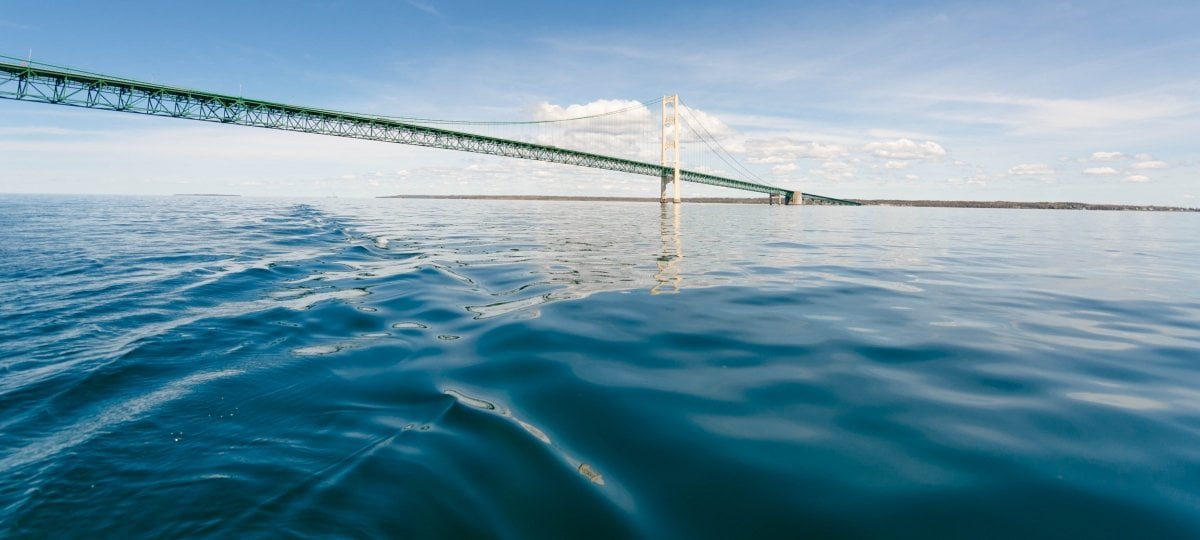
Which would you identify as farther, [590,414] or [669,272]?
[669,272]

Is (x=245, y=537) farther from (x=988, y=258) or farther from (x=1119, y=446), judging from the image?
(x=988, y=258)

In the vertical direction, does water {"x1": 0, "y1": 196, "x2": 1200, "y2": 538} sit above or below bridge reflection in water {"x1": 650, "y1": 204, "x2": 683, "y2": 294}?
below

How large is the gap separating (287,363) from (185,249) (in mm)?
10014

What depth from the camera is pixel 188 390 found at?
2.99 metres

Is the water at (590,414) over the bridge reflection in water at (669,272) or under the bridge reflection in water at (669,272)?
under

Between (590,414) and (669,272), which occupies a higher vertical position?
(669,272)

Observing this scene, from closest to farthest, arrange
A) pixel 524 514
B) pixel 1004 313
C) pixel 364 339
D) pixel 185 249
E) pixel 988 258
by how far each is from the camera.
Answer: pixel 524 514, pixel 364 339, pixel 1004 313, pixel 185 249, pixel 988 258

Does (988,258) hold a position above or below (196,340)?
above

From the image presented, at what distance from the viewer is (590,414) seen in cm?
273

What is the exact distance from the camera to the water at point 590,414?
181 cm

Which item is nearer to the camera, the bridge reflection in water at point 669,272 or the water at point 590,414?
the water at point 590,414

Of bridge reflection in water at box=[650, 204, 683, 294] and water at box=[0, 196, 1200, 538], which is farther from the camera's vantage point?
bridge reflection in water at box=[650, 204, 683, 294]

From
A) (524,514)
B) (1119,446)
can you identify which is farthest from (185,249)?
(1119,446)

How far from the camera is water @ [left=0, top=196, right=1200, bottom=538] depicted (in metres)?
1.81
